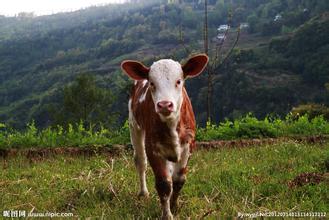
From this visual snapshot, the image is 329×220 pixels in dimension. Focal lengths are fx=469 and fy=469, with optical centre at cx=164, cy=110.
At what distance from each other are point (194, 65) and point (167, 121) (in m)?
0.78

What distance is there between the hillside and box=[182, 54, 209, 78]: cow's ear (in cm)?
1738

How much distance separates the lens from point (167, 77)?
482 centimetres

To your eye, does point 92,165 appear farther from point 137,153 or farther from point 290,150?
point 290,150

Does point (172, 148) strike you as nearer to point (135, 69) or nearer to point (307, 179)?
point (135, 69)

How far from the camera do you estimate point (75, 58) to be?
17625cm

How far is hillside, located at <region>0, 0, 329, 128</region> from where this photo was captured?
3187 inches

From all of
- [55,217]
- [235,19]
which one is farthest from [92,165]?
[235,19]

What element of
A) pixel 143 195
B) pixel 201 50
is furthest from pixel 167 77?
pixel 201 50

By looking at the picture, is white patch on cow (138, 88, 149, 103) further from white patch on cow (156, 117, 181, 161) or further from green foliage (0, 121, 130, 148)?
green foliage (0, 121, 130, 148)

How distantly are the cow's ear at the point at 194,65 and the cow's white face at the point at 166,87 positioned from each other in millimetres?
Result: 170

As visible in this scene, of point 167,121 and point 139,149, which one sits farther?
point 139,149

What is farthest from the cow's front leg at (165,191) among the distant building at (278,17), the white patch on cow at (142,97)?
the distant building at (278,17)

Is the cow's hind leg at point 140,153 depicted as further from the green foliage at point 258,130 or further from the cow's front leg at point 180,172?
the green foliage at point 258,130

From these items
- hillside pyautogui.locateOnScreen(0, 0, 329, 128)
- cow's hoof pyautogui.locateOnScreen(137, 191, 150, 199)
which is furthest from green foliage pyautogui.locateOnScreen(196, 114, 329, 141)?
hillside pyautogui.locateOnScreen(0, 0, 329, 128)
